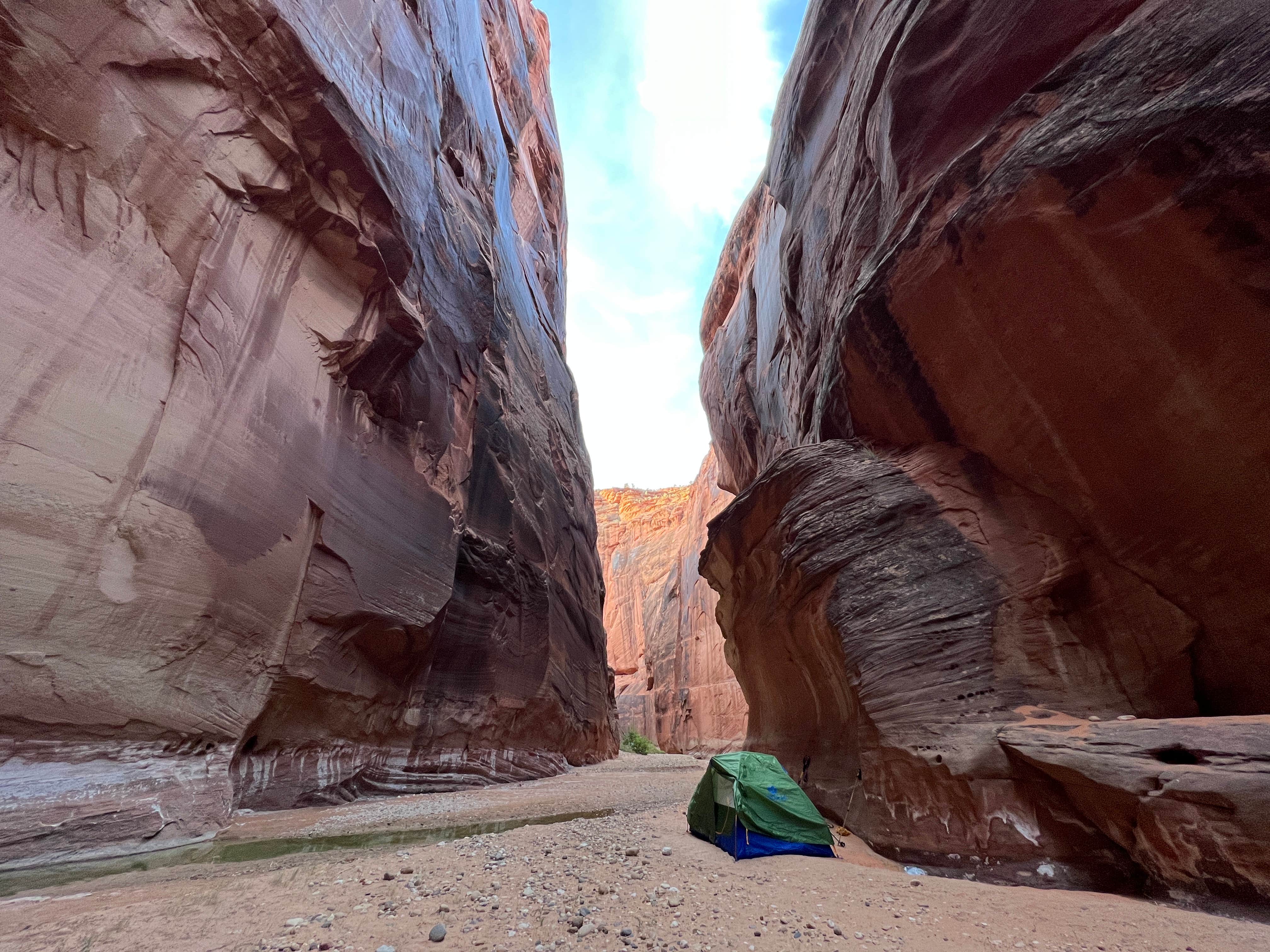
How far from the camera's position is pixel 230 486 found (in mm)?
6816

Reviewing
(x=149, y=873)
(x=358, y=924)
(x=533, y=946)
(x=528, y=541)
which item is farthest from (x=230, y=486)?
(x=528, y=541)

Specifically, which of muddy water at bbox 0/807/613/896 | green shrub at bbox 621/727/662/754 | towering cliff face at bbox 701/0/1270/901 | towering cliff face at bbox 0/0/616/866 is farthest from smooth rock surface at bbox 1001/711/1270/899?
green shrub at bbox 621/727/662/754

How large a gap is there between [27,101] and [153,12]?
6.36 ft

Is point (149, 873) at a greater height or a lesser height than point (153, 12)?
lesser

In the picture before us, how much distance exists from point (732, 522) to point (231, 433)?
8.26 m

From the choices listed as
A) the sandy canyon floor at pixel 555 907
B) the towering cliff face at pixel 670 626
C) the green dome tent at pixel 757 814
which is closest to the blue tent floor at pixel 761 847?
the green dome tent at pixel 757 814

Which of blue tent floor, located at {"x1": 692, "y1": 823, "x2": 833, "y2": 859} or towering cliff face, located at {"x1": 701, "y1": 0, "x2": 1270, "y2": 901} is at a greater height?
towering cliff face, located at {"x1": 701, "y1": 0, "x2": 1270, "y2": 901}

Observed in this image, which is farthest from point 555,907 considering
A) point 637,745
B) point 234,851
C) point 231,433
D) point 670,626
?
point 670,626

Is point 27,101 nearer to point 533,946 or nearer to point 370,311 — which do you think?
point 370,311

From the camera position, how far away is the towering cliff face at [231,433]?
5129 mm

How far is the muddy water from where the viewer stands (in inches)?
161

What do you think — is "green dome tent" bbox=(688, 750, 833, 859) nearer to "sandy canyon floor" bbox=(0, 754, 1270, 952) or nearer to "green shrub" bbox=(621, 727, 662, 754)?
"sandy canyon floor" bbox=(0, 754, 1270, 952)

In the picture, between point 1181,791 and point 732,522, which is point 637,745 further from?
point 1181,791

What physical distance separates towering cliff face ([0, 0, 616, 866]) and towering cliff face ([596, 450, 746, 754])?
21.9 meters
